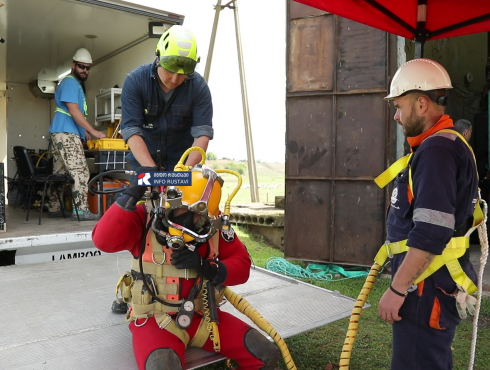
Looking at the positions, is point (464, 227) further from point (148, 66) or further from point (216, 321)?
point (148, 66)

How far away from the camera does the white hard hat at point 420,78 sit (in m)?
2.15

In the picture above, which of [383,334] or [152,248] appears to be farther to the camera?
[383,334]

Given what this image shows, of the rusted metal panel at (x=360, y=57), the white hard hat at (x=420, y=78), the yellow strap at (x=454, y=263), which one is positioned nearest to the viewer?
the yellow strap at (x=454, y=263)

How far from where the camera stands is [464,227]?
2127mm

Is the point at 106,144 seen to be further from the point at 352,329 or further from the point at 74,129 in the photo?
the point at 352,329

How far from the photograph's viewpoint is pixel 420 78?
2.16 meters

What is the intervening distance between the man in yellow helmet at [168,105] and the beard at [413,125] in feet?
4.33

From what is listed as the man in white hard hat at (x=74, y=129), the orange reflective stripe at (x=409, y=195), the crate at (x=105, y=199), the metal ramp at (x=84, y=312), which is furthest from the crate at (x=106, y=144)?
the orange reflective stripe at (x=409, y=195)

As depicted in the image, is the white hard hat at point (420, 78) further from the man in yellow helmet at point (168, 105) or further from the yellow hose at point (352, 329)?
the man in yellow helmet at point (168, 105)

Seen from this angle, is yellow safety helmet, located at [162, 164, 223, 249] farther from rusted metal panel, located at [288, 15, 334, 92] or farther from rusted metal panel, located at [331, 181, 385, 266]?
rusted metal panel, located at [288, 15, 334, 92]

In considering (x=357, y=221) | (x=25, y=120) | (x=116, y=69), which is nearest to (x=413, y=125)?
(x=357, y=221)

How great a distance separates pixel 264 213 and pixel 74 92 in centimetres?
402

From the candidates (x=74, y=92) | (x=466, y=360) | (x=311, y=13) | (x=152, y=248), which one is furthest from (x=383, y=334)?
(x=74, y=92)

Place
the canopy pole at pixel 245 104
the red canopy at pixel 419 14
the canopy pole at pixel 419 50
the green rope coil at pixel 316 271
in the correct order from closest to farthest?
the red canopy at pixel 419 14
the canopy pole at pixel 419 50
the green rope coil at pixel 316 271
the canopy pole at pixel 245 104
